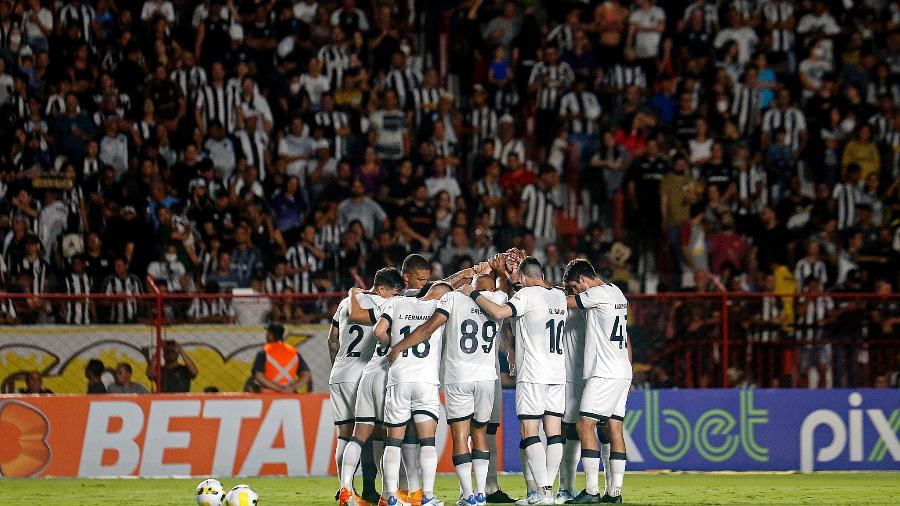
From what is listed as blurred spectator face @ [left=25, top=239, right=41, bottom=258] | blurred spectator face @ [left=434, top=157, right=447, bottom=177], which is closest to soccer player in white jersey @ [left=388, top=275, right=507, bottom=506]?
blurred spectator face @ [left=25, top=239, right=41, bottom=258]

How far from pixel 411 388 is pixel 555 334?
63.2 inches

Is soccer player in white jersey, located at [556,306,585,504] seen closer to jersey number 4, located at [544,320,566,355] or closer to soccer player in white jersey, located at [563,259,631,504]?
soccer player in white jersey, located at [563,259,631,504]

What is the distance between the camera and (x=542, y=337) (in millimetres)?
14414

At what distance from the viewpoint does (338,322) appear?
569 inches

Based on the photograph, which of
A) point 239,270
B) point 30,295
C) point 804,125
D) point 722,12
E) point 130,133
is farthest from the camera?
point 722,12

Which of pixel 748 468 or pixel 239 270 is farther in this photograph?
pixel 239 270

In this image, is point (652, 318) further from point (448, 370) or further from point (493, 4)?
point (493, 4)

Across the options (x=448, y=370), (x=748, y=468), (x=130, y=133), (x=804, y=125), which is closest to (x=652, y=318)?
(x=748, y=468)

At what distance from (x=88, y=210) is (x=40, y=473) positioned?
4585 mm

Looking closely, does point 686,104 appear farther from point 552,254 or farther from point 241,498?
point 241,498

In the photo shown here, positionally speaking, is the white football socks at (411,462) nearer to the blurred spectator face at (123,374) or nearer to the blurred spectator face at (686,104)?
the blurred spectator face at (123,374)

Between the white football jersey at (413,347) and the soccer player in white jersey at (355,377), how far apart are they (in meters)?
0.27

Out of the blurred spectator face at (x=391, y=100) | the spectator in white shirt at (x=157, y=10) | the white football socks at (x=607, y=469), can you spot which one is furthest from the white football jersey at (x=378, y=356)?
the spectator in white shirt at (x=157, y=10)

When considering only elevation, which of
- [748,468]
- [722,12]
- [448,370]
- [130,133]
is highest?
[722,12]
